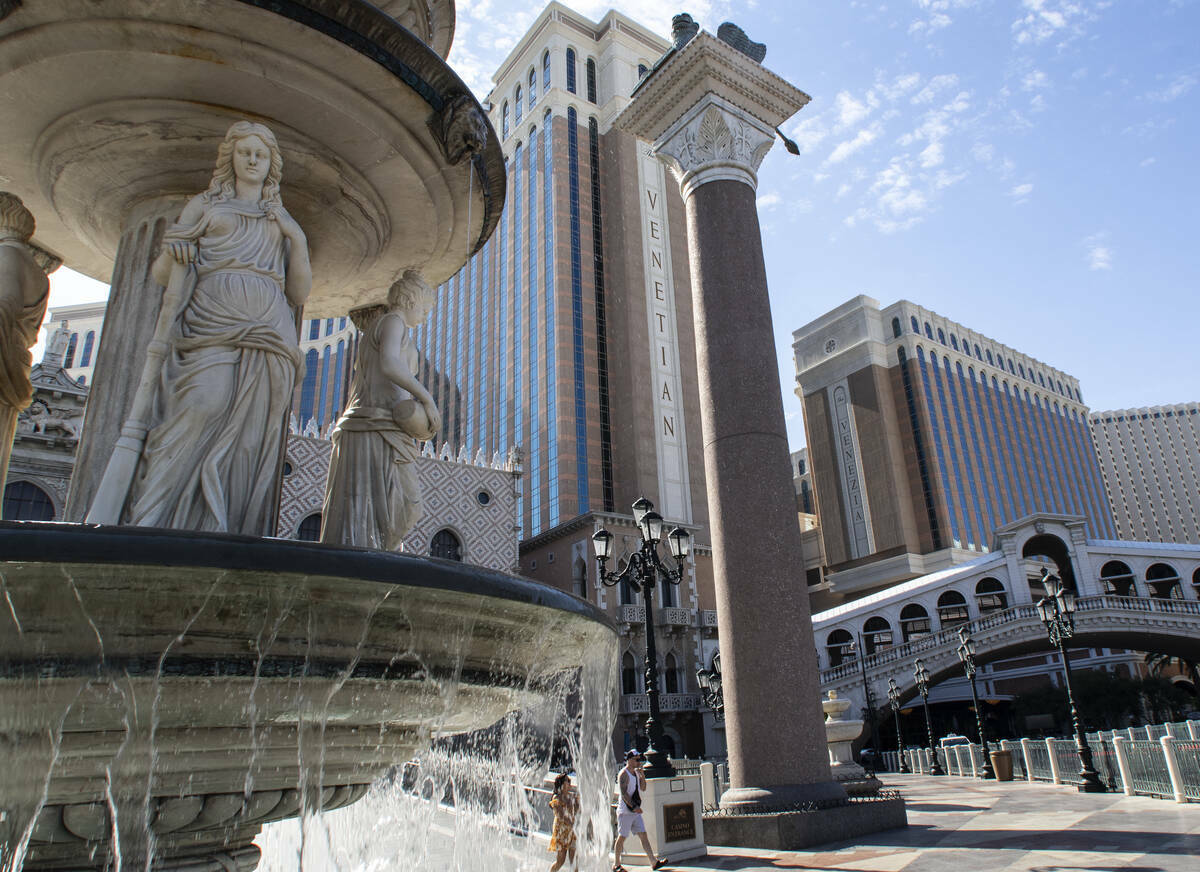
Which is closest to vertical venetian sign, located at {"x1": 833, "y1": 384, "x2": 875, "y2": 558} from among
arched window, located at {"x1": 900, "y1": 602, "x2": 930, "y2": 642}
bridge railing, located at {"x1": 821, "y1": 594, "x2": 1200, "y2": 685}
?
arched window, located at {"x1": 900, "y1": 602, "x2": 930, "y2": 642}

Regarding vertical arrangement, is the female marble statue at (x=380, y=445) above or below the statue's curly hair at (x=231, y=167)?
below

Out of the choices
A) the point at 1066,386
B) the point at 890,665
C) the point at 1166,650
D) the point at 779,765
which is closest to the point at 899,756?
the point at 890,665

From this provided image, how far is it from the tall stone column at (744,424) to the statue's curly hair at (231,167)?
23.9 ft

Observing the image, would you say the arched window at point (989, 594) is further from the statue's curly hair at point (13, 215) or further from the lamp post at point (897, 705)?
the statue's curly hair at point (13, 215)

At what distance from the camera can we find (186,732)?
2963mm

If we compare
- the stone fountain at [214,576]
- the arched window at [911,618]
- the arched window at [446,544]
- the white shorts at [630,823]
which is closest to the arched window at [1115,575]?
the arched window at [911,618]

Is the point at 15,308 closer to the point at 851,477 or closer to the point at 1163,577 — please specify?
the point at 1163,577

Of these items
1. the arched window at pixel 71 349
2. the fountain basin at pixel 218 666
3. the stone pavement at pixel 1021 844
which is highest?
the arched window at pixel 71 349

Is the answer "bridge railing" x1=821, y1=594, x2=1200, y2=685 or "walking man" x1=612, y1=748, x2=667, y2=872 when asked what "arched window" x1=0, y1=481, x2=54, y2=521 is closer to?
"walking man" x1=612, y1=748, x2=667, y2=872

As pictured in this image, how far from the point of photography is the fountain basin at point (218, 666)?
246 centimetres

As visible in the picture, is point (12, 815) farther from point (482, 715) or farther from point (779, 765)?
point (779, 765)

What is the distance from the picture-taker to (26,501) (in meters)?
25.4

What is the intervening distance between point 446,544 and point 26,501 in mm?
15352

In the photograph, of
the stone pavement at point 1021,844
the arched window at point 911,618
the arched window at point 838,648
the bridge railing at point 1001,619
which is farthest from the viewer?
the arched window at point 838,648
